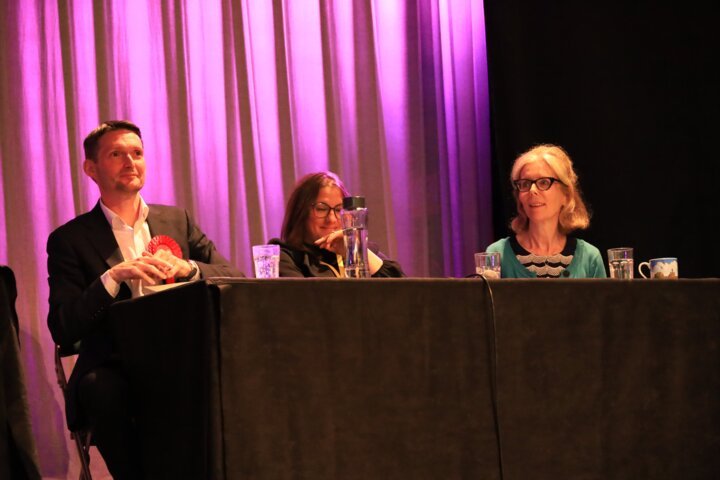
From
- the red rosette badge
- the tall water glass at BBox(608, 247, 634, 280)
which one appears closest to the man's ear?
the red rosette badge

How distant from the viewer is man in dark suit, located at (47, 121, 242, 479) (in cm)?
219

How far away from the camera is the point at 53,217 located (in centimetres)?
360

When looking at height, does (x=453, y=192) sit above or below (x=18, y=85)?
below

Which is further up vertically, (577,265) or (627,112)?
(627,112)

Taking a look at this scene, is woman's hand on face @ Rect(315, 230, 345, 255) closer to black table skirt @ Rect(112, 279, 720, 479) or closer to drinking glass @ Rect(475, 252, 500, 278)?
drinking glass @ Rect(475, 252, 500, 278)

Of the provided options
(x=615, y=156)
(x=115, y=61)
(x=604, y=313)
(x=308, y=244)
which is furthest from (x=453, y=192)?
(x=604, y=313)

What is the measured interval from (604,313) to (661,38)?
2506 millimetres

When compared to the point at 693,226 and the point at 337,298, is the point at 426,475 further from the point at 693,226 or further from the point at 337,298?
the point at 693,226

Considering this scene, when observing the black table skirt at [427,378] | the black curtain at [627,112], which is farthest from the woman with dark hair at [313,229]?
the black curtain at [627,112]

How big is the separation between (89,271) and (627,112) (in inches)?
102

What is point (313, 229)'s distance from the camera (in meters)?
3.06

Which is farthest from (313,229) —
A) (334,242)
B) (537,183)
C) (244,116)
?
(244,116)

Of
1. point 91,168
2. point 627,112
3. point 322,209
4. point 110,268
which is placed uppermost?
point 627,112

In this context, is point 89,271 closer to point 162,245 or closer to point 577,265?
point 162,245
